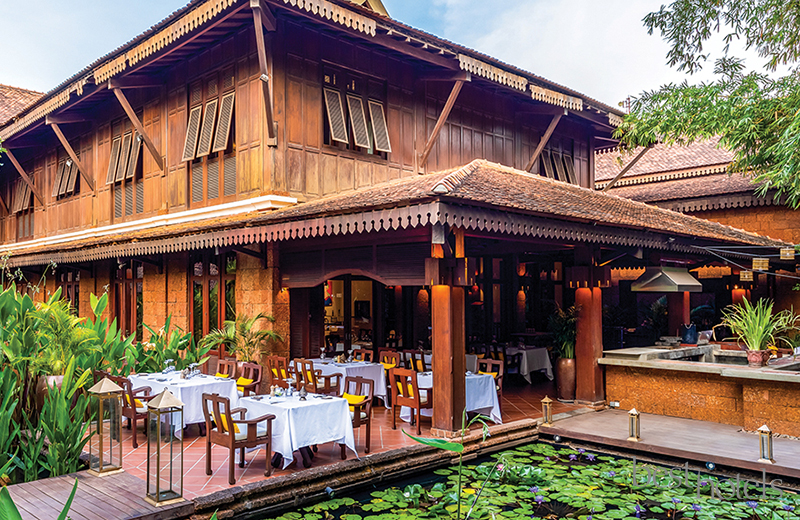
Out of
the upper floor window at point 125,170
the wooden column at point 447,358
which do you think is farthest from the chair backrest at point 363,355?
the upper floor window at point 125,170

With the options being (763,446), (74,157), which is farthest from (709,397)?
(74,157)

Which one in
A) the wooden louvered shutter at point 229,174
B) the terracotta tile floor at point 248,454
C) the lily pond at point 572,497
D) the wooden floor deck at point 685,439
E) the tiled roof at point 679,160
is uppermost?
the tiled roof at point 679,160

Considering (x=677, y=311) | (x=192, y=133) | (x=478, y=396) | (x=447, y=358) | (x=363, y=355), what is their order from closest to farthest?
1. (x=447, y=358)
2. (x=478, y=396)
3. (x=363, y=355)
4. (x=192, y=133)
5. (x=677, y=311)

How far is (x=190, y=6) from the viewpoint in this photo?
1001cm

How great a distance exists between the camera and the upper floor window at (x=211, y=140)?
11461 mm

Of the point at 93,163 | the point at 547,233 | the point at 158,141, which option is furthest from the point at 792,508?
the point at 93,163

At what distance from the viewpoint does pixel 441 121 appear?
11992 mm

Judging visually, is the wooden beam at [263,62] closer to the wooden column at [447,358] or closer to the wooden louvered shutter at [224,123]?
the wooden louvered shutter at [224,123]

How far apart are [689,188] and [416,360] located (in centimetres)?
1134

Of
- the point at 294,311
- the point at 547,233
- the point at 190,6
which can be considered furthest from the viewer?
the point at 294,311

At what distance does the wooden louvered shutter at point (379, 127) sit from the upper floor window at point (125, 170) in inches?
231

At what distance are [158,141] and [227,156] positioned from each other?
2.97 metres

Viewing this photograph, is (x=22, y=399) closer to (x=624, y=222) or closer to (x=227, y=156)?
(x=227, y=156)

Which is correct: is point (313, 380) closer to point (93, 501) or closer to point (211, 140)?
point (93, 501)
